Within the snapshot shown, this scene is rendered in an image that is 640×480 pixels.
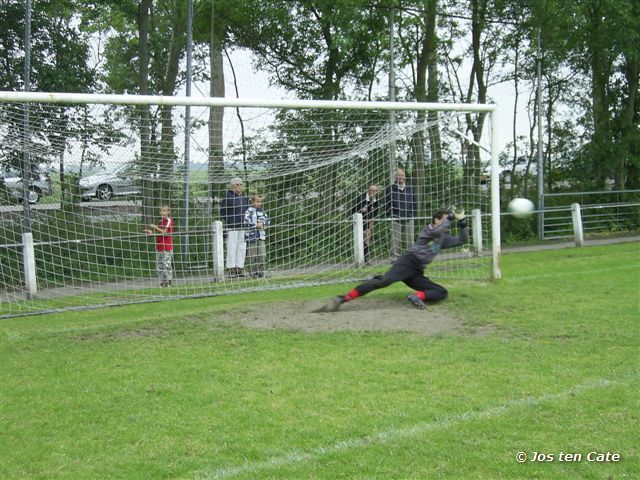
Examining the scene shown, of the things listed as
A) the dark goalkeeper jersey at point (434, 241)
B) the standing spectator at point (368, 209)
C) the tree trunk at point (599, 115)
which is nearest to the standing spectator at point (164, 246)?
the standing spectator at point (368, 209)

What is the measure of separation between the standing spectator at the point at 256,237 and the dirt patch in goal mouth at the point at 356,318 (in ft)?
9.44

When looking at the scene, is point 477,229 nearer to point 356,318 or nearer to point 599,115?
point 356,318

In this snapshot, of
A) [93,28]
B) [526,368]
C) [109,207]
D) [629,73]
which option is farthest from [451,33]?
[526,368]

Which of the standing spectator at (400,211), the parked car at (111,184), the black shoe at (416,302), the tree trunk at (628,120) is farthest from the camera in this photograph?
the tree trunk at (628,120)

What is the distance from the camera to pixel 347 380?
648 cm

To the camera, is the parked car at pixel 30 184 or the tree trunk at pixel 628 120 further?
the tree trunk at pixel 628 120


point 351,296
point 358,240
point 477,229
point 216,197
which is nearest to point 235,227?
point 216,197

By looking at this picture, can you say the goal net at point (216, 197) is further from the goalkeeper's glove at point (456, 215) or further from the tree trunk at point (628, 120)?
the tree trunk at point (628, 120)

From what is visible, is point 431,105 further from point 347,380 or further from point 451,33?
point 451,33

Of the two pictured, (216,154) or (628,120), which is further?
(628,120)

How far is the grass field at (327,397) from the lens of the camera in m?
4.73

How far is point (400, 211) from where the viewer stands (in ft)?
46.1

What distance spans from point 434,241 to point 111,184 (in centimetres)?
553

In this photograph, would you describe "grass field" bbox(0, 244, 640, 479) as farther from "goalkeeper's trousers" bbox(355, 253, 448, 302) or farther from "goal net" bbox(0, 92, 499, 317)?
"goal net" bbox(0, 92, 499, 317)
